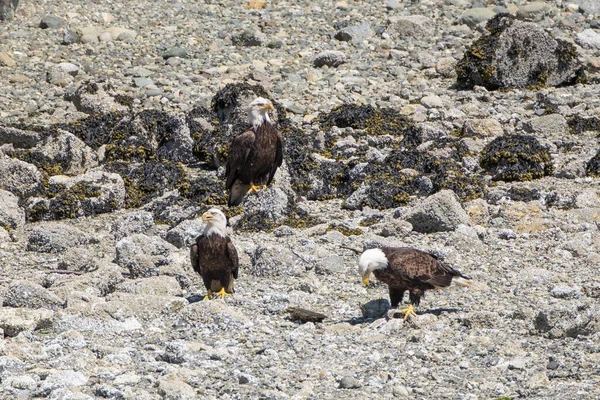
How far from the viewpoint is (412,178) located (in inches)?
608

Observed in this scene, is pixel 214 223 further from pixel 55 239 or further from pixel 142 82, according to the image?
pixel 142 82

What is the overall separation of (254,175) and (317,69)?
808 centimetres

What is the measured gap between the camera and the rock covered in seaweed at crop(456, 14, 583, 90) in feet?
67.8

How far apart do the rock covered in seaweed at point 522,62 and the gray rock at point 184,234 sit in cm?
939

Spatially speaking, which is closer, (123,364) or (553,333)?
(123,364)

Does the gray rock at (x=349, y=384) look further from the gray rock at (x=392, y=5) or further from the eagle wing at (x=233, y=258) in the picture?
the gray rock at (x=392, y=5)

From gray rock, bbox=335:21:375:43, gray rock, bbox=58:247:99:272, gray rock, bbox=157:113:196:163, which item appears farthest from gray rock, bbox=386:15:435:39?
gray rock, bbox=58:247:99:272

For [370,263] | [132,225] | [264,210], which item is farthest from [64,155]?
[370,263]

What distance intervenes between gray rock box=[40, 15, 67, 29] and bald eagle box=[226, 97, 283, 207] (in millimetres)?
10509

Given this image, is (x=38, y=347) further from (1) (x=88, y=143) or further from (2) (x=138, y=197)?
(1) (x=88, y=143)

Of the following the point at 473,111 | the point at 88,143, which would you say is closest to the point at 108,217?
the point at 88,143

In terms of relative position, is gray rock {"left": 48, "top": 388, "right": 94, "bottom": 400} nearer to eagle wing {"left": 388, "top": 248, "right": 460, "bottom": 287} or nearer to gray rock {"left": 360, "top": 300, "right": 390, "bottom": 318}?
eagle wing {"left": 388, "top": 248, "right": 460, "bottom": 287}

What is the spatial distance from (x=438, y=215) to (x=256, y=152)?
9.16 ft

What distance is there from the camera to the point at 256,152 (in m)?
14.3
